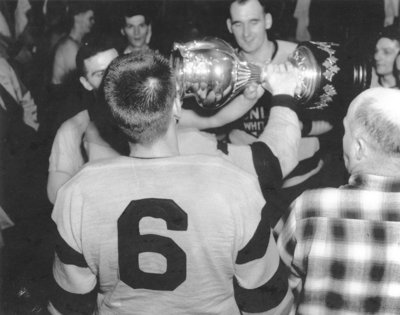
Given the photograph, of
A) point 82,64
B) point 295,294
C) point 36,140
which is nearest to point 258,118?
point 82,64

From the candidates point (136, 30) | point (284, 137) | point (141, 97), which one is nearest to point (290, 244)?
point (284, 137)

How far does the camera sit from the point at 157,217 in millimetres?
1211

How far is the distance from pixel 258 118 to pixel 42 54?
2824 millimetres

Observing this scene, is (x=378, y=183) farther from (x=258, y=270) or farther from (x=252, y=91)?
(x=252, y=91)

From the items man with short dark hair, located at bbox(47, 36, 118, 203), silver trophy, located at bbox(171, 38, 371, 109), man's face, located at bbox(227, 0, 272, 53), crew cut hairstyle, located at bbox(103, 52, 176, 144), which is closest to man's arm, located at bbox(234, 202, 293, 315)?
crew cut hairstyle, located at bbox(103, 52, 176, 144)

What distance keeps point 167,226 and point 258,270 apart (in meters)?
0.33

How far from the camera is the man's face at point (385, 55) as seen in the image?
296cm

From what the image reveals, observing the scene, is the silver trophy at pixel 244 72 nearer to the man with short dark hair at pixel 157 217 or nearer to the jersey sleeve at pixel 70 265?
the man with short dark hair at pixel 157 217

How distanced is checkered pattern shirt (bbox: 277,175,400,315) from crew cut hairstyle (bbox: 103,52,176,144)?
52cm

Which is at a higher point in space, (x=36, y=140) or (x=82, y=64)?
(x=82, y=64)

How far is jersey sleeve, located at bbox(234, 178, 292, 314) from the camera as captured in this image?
126 cm

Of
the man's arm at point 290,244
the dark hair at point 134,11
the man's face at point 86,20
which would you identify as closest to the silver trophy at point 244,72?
the man's arm at point 290,244

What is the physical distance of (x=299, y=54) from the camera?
2.04 metres

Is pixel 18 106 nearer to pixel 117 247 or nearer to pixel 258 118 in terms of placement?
pixel 258 118
